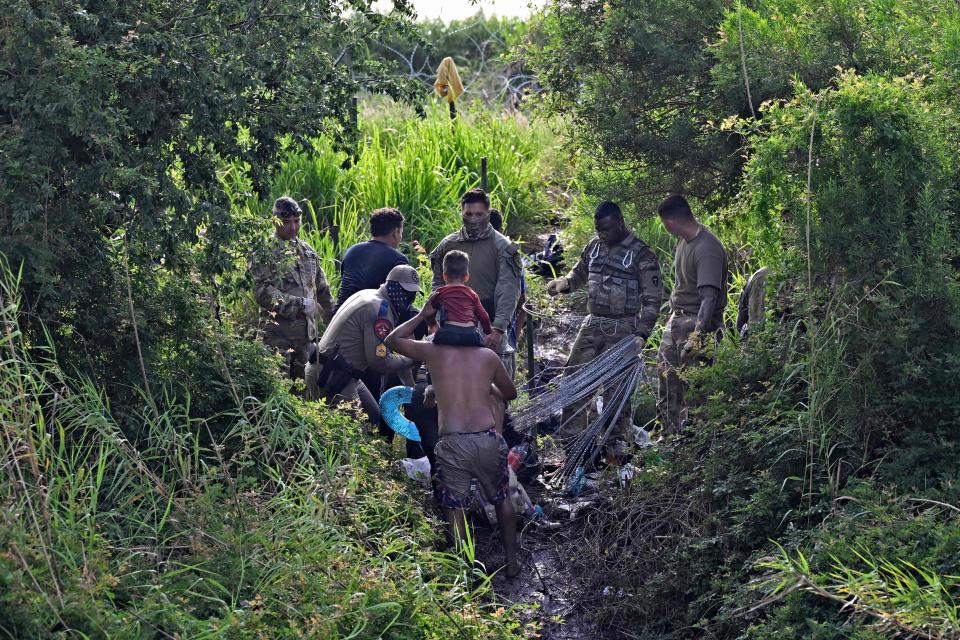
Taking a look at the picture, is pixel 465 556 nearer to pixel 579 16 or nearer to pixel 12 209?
pixel 12 209

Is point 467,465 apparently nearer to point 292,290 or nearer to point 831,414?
point 831,414

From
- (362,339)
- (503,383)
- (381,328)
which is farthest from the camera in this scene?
(362,339)

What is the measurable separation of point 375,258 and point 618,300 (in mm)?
1785

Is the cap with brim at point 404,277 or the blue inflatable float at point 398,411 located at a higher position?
the cap with brim at point 404,277

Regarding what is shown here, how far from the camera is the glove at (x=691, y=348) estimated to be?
6980 mm

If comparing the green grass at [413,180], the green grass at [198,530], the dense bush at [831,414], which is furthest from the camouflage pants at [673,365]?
the green grass at [413,180]

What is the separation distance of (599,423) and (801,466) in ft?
6.30

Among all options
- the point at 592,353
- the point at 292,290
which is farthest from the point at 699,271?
the point at 292,290

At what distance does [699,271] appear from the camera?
757 centimetres

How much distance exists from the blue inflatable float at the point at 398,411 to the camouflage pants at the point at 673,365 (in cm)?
184

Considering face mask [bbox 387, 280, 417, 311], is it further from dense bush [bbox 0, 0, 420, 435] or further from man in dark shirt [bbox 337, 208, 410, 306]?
dense bush [bbox 0, 0, 420, 435]

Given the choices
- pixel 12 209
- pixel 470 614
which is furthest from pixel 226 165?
pixel 470 614

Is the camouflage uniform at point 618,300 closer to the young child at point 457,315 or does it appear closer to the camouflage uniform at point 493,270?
the camouflage uniform at point 493,270

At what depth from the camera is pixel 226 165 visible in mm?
6941
